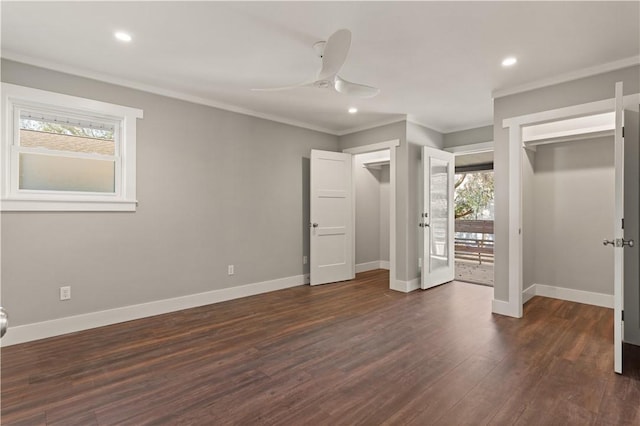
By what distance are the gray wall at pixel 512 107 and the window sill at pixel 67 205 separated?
14.1 ft

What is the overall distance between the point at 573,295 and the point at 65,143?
21.2 feet

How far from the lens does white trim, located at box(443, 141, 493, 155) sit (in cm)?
517

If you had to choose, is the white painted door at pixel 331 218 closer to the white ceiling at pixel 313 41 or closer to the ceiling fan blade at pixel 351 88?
the white ceiling at pixel 313 41

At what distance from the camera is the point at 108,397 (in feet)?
6.94

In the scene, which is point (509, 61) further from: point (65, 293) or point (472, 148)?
point (65, 293)

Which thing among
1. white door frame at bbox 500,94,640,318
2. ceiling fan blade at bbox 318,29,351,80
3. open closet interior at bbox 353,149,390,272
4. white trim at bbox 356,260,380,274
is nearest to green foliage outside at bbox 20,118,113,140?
ceiling fan blade at bbox 318,29,351,80

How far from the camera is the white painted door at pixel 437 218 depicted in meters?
4.98

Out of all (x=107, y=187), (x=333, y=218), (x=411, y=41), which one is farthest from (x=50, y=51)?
(x=333, y=218)

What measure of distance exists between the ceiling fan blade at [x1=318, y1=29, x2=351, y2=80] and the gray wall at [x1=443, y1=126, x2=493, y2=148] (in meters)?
3.72

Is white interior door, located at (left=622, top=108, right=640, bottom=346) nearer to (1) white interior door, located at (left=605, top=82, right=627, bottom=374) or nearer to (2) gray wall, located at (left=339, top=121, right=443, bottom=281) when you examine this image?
(1) white interior door, located at (left=605, top=82, right=627, bottom=374)

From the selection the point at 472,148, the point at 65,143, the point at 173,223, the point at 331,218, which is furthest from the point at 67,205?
the point at 472,148

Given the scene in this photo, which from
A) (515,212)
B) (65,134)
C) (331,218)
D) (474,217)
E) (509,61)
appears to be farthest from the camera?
(474,217)

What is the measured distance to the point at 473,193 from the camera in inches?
355

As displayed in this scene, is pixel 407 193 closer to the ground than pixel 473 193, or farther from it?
closer to the ground
